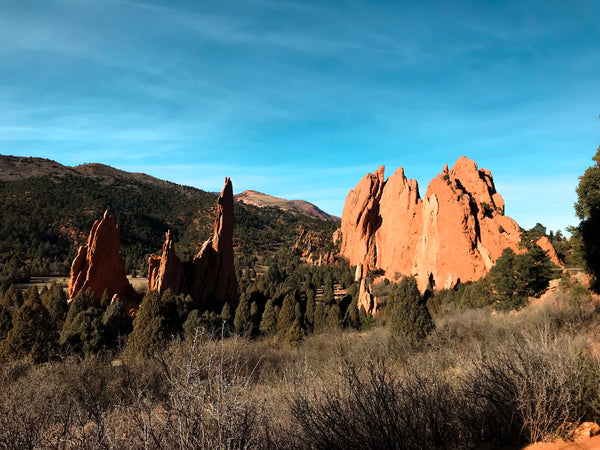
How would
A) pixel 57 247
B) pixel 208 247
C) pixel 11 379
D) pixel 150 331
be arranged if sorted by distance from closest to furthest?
pixel 11 379, pixel 150 331, pixel 208 247, pixel 57 247

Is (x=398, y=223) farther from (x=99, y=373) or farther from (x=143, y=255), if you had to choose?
(x=99, y=373)

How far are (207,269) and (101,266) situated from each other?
430 inches

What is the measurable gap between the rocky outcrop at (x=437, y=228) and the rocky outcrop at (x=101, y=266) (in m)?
26.5

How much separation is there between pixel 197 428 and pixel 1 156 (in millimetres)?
166530

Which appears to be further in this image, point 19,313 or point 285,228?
point 285,228

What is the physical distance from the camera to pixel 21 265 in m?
57.6

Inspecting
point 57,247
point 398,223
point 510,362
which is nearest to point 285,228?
point 398,223

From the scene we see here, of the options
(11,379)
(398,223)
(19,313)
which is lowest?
(11,379)

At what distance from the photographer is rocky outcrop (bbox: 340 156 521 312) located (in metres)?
54.2

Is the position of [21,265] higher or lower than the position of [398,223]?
lower

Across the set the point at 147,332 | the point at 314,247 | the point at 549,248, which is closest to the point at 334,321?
the point at 147,332

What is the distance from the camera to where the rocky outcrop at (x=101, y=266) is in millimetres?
30844

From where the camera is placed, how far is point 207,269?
129 feet

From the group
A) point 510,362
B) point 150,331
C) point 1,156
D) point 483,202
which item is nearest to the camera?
Answer: point 510,362
